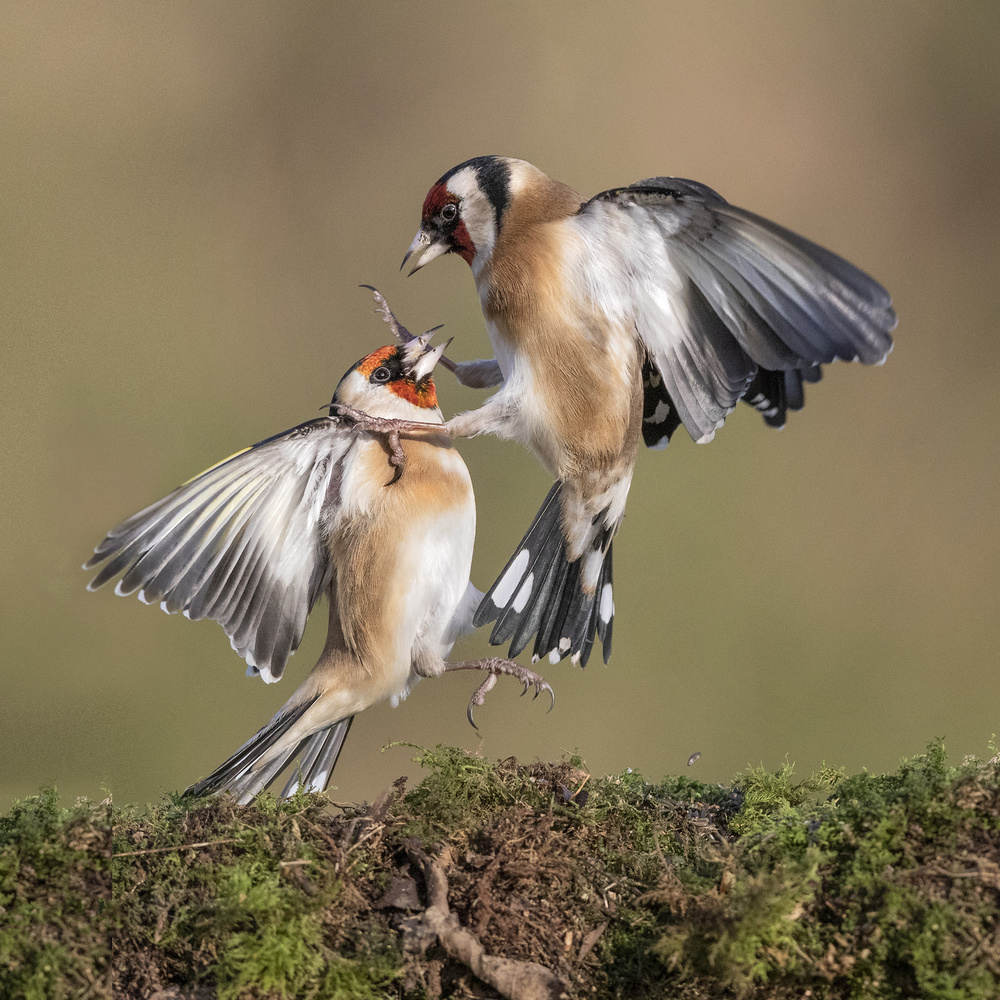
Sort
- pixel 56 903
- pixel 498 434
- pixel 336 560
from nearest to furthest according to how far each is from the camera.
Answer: pixel 56 903
pixel 498 434
pixel 336 560

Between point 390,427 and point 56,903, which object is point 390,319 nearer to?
point 390,427

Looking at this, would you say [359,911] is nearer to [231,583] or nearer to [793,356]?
[231,583]

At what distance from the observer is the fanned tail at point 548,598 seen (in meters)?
1.95

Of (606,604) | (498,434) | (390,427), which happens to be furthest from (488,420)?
(606,604)

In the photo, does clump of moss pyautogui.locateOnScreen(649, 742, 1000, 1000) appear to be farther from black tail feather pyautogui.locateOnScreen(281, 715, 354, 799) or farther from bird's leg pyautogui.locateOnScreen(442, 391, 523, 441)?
black tail feather pyautogui.locateOnScreen(281, 715, 354, 799)

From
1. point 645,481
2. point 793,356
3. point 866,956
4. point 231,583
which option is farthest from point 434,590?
point 645,481

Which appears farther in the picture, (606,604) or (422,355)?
(606,604)

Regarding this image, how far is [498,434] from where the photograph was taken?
1.85 metres

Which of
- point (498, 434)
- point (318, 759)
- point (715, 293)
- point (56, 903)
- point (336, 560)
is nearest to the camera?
point (56, 903)

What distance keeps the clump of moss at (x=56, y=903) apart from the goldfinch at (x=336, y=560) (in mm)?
520

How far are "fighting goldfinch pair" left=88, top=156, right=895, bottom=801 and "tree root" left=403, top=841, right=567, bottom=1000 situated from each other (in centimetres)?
69

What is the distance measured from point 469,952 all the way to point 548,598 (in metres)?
0.95

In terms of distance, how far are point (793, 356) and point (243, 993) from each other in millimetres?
1319

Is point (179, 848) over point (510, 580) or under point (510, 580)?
under
